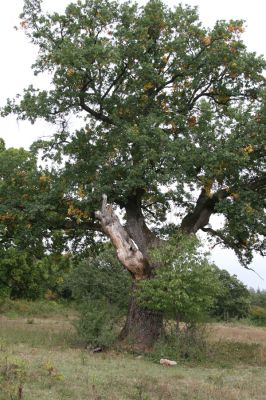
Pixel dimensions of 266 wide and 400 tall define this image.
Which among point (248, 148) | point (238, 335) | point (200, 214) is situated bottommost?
point (238, 335)

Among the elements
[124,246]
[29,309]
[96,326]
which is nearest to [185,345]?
[96,326]

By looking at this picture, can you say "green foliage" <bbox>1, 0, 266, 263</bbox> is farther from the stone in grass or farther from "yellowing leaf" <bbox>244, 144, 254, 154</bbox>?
the stone in grass

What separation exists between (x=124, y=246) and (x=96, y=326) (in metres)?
2.69

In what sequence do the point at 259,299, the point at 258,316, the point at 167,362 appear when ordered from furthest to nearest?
the point at 259,299, the point at 258,316, the point at 167,362

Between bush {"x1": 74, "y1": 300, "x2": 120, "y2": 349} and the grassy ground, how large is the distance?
0.38 meters

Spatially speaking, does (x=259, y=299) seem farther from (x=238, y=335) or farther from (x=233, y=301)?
(x=238, y=335)

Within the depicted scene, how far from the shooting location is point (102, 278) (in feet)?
84.4

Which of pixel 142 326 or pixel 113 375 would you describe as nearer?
pixel 113 375

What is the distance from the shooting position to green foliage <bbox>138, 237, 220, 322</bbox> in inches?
598

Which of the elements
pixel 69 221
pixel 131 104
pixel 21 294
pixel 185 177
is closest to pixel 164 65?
pixel 131 104

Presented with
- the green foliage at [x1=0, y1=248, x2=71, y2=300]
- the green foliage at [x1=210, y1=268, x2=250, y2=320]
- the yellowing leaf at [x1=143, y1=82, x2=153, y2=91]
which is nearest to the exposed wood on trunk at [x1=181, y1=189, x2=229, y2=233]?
the yellowing leaf at [x1=143, y1=82, x2=153, y2=91]

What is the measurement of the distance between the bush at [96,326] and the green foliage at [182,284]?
1.26 m

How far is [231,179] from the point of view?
18.0 meters

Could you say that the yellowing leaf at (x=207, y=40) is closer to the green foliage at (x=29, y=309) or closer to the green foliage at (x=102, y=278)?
the green foliage at (x=102, y=278)
